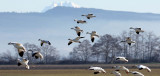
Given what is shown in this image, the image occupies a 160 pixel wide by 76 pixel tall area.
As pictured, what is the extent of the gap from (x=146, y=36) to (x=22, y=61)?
10090cm

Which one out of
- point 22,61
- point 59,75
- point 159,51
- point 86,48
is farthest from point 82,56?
point 22,61

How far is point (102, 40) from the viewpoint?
113 m

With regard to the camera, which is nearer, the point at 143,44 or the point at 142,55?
the point at 142,55

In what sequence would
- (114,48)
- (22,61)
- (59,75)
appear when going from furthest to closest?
(114,48), (59,75), (22,61)

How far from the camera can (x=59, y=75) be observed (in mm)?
54938

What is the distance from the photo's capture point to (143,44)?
4936 inches

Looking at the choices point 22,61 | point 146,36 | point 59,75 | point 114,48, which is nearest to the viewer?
point 22,61

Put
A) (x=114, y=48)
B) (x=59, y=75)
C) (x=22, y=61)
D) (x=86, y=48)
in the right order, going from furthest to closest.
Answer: (x=86, y=48), (x=114, y=48), (x=59, y=75), (x=22, y=61)

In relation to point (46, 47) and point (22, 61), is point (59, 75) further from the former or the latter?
point (46, 47)

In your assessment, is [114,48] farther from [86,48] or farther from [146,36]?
[146,36]

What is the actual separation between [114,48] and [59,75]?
182 feet

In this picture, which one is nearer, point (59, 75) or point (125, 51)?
point (59, 75)

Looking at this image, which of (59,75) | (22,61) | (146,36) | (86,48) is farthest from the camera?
(146,36)

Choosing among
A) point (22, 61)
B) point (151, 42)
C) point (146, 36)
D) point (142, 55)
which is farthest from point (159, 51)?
point (22, 61)
